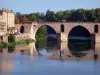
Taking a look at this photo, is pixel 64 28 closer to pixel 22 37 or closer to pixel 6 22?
pixel 6 22

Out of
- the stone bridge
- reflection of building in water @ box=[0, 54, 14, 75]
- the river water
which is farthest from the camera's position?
the stone bridge

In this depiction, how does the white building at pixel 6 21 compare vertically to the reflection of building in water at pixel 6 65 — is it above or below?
above

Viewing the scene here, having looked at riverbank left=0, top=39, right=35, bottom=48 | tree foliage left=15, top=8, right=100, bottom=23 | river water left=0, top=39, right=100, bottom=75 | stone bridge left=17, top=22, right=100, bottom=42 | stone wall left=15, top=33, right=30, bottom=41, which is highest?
tree foliage left=15, top=8, right=100, bottom=23

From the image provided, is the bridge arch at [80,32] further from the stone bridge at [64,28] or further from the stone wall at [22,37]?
the stone wall at [22,37]

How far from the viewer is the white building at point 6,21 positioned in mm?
52709

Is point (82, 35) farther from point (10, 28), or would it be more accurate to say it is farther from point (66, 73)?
point (66, 73)

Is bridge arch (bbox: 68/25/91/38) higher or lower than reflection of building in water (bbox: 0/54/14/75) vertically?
higher

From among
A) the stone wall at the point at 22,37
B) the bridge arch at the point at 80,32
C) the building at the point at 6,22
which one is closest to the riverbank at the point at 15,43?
the stone wall at the point at 22,37

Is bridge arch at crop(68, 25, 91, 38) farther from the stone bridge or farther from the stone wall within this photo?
the stone wall

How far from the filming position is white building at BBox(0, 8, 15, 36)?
5271 centimetres

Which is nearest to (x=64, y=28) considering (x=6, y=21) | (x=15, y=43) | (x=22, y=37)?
(x=6, y=21)

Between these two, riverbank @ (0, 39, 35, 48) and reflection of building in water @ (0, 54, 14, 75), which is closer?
reflection of building in water @ (0, 54, 14, 75)

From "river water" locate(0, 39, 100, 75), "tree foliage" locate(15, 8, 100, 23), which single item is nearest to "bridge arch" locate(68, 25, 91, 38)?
"tree foliage" locate(15, 8, 100, 23)

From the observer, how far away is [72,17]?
7956 centimetres
